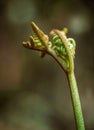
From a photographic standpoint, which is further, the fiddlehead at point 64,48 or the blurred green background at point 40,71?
the blurred green background at point 40,71

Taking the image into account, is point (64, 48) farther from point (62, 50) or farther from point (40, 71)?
point (40, 71)

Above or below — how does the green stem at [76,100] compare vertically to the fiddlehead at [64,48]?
below

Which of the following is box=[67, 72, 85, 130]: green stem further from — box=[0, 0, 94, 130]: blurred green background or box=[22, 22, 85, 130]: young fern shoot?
box=[0, 0, 94, 130]: blurred green background

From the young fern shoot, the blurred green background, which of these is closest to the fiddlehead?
the young fern shoot

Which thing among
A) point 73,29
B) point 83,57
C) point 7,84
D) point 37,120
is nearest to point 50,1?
point 73,29

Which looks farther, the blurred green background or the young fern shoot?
the blurred green background

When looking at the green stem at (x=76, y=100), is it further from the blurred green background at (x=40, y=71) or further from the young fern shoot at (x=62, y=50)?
the blurred green background at (x=40, y=71)

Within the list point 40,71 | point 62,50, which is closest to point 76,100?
point 62,50

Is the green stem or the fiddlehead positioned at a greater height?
the fiddlehead

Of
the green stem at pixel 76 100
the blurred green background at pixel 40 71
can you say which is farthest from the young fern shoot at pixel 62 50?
the blurred green background at pixel 40 71
